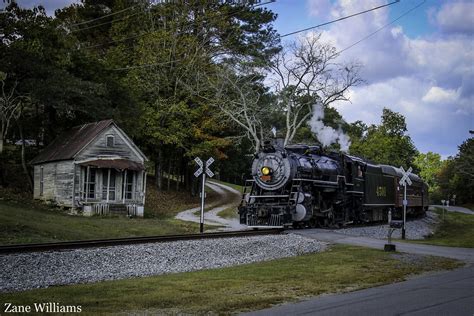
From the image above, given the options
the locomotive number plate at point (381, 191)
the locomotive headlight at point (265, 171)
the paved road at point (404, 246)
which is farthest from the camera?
the locomotive number plate at point (381, 191)

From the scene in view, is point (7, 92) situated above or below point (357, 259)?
above

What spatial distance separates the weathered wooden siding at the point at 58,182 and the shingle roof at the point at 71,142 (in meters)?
0.46

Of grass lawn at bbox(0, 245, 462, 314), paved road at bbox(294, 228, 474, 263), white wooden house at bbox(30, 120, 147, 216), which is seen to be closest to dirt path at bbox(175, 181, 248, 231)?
white wooden house at bbox(30, 120, 147, 216)

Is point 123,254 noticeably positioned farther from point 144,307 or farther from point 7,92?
point 7,92

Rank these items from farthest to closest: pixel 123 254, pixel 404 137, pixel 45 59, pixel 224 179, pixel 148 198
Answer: pixel 224 179 < pixel 404 137 < pixel 148 198 < pixel 45 59 < pixel 123 254

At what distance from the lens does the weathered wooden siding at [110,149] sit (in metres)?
33.8

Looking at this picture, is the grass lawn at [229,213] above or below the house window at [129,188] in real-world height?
below

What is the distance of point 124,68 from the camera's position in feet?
155

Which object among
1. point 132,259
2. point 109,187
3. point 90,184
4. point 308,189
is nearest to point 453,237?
point 308,189

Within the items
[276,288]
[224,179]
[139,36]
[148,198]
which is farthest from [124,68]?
[224,179]

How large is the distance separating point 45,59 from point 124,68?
11847 millimetres

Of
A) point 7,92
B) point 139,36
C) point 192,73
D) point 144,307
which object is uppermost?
point 139,36

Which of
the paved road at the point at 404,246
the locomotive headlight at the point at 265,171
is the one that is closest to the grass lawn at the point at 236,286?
the paved road at the point at 404,246

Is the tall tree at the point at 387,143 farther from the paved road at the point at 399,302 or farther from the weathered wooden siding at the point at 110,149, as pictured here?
the paved road at the point at 399,302
